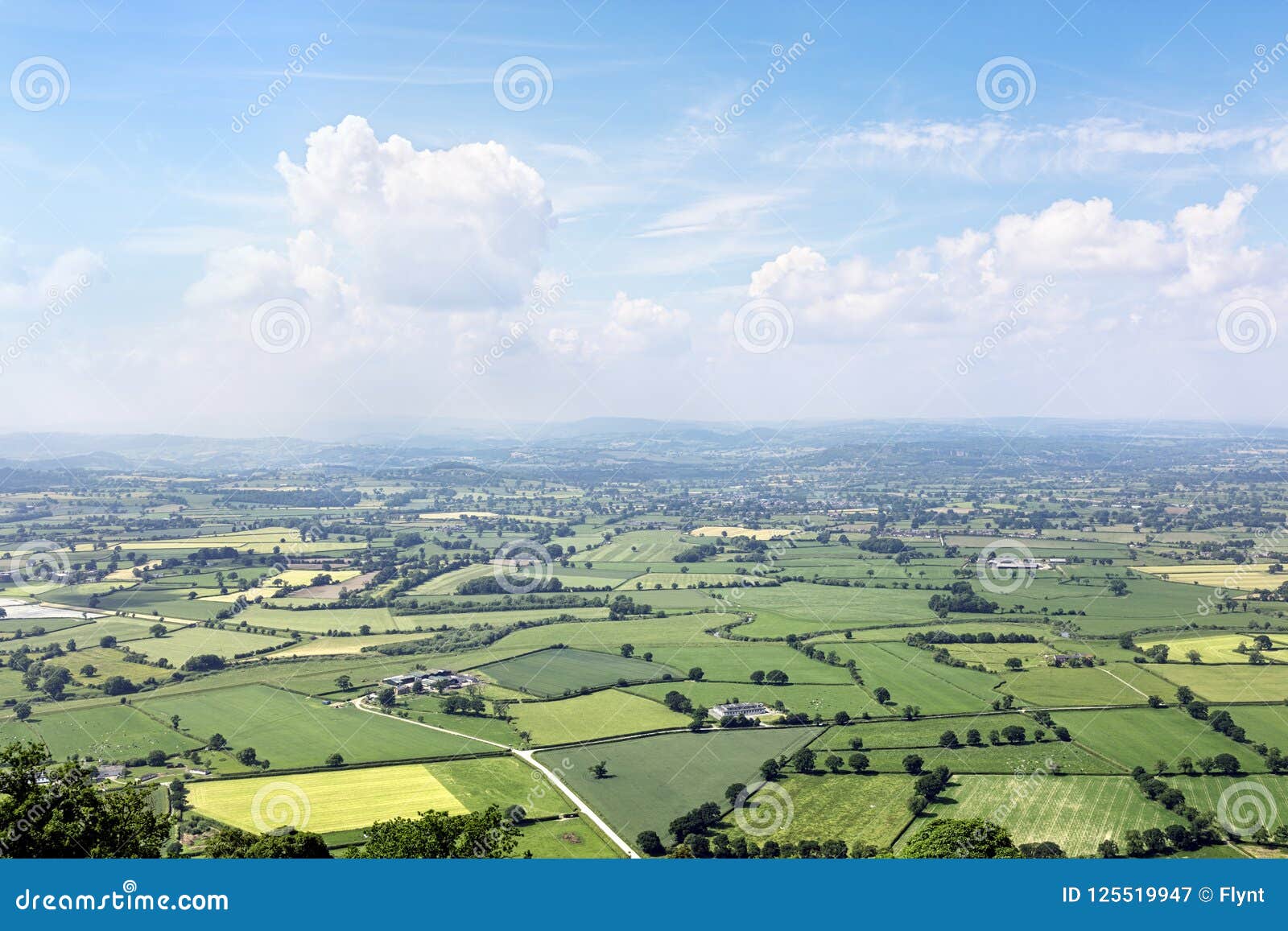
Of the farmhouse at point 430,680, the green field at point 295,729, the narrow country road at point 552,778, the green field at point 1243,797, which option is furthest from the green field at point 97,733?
the green field at point 1243,797

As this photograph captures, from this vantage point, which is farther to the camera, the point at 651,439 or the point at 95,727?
the point at 651,439

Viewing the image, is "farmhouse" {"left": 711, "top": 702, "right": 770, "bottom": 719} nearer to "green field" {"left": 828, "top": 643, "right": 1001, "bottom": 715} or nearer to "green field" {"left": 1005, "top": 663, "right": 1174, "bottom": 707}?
"green field" {"left": 828, "top": 643, "right": 1001, "bottom": 715}

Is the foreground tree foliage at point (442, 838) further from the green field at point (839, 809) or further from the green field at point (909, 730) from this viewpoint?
the green field at point (909, 730)

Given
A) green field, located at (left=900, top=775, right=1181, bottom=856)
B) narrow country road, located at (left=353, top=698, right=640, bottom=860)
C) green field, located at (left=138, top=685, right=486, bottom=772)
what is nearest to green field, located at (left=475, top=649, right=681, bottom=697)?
narrow country road, located at (left=353, top=698, right=640, bottom=860)

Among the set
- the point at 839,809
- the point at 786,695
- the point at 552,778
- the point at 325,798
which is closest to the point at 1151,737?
the point at 786,695

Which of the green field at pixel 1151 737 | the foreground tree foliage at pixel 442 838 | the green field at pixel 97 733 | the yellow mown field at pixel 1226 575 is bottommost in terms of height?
the green field at pixel 1151 737

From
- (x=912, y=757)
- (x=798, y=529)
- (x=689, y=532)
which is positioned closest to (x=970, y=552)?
(x=798, y=529)

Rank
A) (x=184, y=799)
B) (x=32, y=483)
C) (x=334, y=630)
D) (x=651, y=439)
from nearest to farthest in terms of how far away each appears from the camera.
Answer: (x=184, y=799), (x=334, y=630), (x=32, y=483), (x=651, y=439)

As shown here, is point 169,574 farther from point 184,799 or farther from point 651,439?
point 651,439
